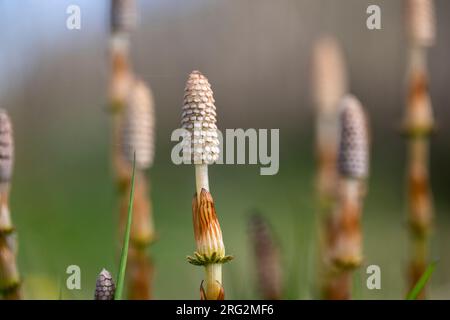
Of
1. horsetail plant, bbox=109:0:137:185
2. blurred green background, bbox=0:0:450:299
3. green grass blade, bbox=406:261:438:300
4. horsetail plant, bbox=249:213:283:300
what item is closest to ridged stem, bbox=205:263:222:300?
green grass blade, bbox=406:261:438:300

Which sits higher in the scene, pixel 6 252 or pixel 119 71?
pixel 119 71

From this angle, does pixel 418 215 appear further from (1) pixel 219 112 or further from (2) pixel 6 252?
(1) pixel 219 112

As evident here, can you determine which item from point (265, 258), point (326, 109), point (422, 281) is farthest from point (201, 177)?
point (326, 109)

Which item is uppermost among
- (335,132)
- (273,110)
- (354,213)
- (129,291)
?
(273,110)

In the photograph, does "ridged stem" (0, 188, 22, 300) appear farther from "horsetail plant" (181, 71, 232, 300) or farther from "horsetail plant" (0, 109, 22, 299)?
"horsetail plant" (181, 71, 232, 300)

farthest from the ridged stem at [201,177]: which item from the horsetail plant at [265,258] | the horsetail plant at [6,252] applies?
the horsetail plant at [265,258]

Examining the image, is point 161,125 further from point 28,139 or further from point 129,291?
point 129,291

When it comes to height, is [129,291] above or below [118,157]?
below
